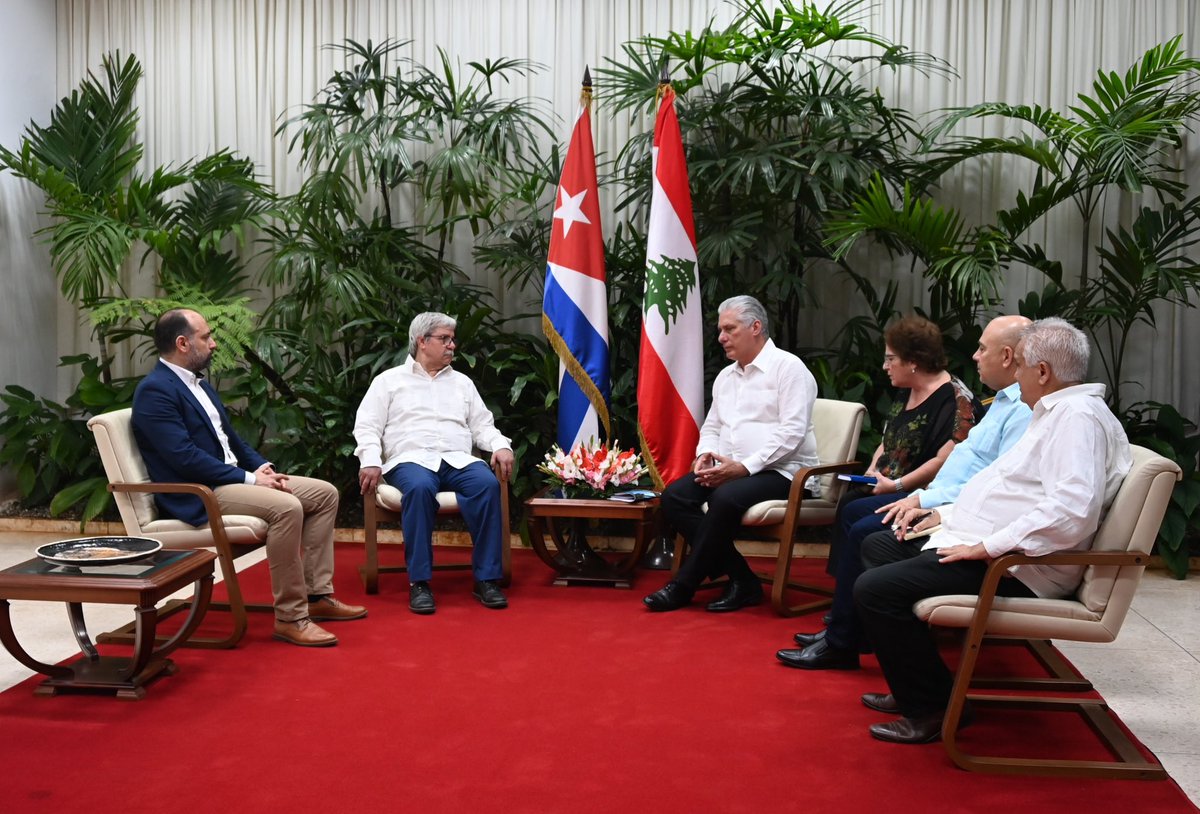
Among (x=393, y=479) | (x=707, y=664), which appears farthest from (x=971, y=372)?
(x=393, y=479)

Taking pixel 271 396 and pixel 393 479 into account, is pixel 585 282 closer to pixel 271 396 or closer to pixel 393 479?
pixel 393 479

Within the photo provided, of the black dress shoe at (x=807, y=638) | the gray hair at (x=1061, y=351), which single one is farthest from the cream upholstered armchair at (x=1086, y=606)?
the black dress shoe at (x=807, y=638)

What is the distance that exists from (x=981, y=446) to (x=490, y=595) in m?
2.07

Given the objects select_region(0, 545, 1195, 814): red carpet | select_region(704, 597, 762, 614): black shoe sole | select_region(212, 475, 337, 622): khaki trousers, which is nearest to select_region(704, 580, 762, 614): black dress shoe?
select_region(704, 597, 762, 614): black shoe sole

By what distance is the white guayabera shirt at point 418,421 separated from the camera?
495cm

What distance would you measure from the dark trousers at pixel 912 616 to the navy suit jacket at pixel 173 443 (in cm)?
239

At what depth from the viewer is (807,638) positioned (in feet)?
13.4

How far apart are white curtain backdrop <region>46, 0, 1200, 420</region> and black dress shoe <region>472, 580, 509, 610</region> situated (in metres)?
2.42

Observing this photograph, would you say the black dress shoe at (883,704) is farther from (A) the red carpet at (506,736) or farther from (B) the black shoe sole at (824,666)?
(B) the black shoe sole at (824,666)

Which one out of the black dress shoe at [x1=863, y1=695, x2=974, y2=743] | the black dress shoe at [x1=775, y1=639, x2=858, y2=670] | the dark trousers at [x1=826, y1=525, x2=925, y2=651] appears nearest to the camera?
the black dress shoe at [x1=863, y1=695, x2=974, y2=743]

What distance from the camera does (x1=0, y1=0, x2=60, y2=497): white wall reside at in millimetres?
6629

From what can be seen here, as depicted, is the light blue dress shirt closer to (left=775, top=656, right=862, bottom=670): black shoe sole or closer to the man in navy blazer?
(left=775, top=656, right=862, bottom=670): black shoe sole

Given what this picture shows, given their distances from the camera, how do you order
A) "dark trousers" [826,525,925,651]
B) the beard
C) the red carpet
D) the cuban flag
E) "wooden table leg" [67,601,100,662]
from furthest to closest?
the cuban flag < the beard < "wooden table leg" [67,601,100,662] < "dark trousers" [826,525,925,651] < the red carpet

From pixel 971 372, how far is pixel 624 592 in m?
2.18
